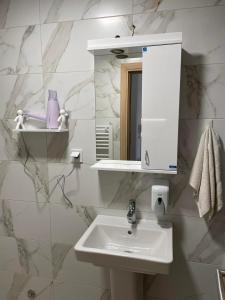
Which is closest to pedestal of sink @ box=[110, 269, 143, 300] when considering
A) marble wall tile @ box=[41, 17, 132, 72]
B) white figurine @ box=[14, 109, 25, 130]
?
white figurine @ box=[14, 109, 25, 130]

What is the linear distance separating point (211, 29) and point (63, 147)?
1167mm

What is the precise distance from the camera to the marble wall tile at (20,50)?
160 cm

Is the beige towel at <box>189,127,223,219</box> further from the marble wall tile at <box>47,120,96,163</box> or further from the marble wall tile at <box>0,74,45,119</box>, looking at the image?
the marble wall tile at <box>0,74,45,119</box>

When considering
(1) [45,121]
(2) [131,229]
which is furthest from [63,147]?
(2) [131,229]

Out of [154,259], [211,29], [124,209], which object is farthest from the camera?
[124,209]

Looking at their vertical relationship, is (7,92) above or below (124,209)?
above

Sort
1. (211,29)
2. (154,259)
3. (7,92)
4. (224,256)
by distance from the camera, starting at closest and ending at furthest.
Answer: (154,259) → (211,29) → (224,256) → (7,92)

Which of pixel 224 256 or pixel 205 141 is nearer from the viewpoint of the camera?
pixel 205 141

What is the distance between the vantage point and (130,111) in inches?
57.8

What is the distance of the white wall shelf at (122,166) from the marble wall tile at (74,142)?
0.11 metres

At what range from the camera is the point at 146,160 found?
4.59 ft

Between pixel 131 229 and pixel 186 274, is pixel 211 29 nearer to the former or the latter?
pixel 131 229

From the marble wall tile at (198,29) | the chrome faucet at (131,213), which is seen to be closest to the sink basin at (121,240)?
the chrome faucet at (131,213)

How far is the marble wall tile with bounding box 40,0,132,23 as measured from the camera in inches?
56.1
